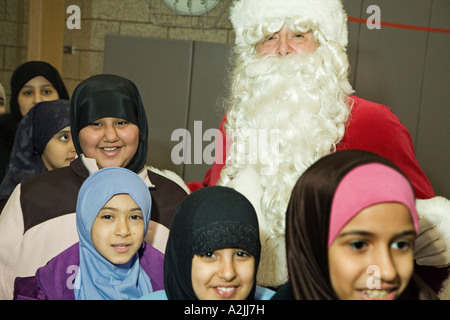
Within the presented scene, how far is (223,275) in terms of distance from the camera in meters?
1.88

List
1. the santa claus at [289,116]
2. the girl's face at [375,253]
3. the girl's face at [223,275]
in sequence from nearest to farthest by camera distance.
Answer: the girl's face at [375,253] < the girl's face at [223,275] < the santa claus at [289,116]

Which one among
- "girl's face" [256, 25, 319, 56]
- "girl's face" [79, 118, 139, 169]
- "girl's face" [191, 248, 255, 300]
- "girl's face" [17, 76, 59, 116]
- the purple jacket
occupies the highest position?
"girl's face" [256, 25, 319, 56]

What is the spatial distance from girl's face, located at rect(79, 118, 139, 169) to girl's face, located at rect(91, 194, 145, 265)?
410 mm

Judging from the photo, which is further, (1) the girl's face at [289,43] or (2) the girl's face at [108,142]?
(1) the girl's face at [289,43]

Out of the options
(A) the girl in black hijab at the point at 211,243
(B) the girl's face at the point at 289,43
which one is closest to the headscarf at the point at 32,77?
(B) the girl's face at the point at 289,43

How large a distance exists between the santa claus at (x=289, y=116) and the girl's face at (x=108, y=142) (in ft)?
1.54

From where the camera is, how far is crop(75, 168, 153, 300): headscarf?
2291 mm

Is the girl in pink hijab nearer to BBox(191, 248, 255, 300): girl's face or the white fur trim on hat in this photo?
BBox(191, 248, 255, 300): girl's face

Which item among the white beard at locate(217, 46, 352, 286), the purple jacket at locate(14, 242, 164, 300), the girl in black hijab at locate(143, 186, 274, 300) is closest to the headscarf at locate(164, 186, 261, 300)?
the girl in black hijab at locate(143, 186, 274, 300)

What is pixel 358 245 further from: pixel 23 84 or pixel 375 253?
pixel 23 84

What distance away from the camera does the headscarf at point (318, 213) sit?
1.60 m

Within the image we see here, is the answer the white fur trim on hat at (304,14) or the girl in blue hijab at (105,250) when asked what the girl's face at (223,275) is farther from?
the white fur trim on hat at (304,14)

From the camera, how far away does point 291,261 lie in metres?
1.69

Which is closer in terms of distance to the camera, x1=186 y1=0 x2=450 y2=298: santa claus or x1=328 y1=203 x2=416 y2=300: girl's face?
x1=328 y1=203 x2=416 y2=300: girl's face
